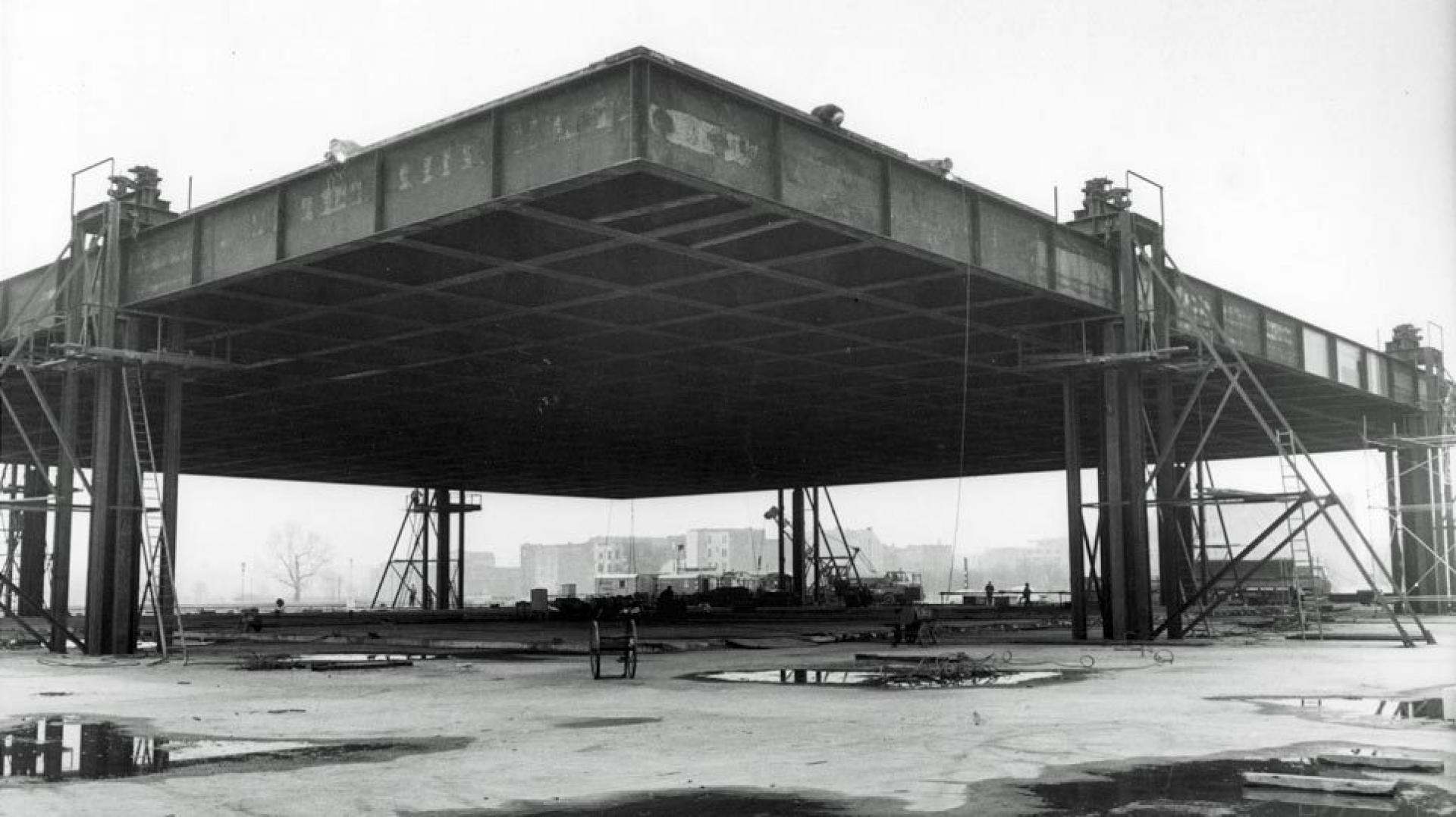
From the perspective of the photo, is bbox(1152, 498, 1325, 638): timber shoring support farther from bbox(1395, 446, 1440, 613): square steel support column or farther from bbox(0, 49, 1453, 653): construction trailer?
bbox(1395, 446, 1440, 613): square steel support column

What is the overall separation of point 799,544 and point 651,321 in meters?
36.2

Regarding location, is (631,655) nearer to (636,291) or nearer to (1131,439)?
(636,291)

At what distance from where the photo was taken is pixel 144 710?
13.8 metres

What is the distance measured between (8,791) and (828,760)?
5761 mm

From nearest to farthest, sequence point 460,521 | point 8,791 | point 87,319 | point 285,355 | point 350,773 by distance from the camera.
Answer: point 8,791 → point 350,773 → point 87,319 → point 285,355 → point 460,521

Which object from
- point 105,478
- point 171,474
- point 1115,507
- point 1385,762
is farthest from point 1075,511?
point 105,478

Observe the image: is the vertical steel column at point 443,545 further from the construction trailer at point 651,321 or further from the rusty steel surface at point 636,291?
the construction trailer at point 651,321

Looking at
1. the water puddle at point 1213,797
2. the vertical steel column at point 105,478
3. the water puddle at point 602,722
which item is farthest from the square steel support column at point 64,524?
the water puddle at point 1213,797

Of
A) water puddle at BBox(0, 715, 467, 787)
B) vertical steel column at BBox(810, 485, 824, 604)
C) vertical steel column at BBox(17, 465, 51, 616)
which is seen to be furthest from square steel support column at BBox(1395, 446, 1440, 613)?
vertical steel column at BBox(17, 465, 51, 616)

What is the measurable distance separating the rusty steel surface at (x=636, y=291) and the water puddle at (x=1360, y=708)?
8854 millimetres

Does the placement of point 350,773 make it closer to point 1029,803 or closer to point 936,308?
point 1029,803

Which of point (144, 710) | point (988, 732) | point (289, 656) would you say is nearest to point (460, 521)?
point (289, 656)

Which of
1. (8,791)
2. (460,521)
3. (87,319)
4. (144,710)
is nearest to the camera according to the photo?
(8,791)

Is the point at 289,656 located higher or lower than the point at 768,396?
lower
